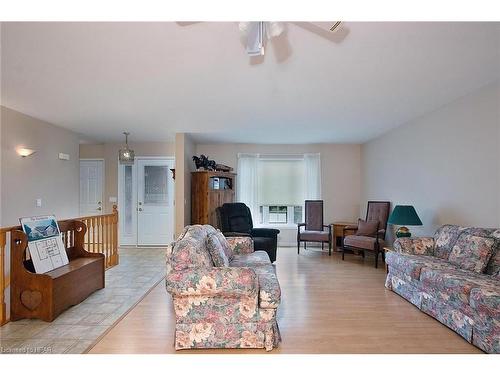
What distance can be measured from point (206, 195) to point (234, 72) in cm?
288

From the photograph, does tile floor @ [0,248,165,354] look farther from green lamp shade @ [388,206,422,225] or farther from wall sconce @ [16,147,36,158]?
green lamp shade @ [388,206,422,225]

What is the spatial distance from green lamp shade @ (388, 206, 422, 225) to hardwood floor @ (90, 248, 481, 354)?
891mm

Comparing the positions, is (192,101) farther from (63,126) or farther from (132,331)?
(63,126)

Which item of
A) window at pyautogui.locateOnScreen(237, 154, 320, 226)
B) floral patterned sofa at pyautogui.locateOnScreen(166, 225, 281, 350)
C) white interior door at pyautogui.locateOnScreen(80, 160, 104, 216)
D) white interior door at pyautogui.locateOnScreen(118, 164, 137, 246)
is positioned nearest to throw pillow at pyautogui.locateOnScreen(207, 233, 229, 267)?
floral patterned sofa at pyautogui.locateOnScreen(166, 225, 281, 350)

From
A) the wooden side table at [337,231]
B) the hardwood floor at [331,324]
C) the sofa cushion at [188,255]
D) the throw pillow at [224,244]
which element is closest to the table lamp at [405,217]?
the hardwood floor at [331,324]

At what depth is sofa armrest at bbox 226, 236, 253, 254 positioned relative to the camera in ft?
11.8

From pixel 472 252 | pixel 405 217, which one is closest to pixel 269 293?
pixel 472 252

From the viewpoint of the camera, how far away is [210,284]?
6.77ft

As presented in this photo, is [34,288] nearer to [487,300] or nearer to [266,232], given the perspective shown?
[266,232]

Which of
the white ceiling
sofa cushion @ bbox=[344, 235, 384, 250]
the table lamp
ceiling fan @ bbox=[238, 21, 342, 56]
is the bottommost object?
sofa cushion @ bbox=[344, 235, 384, 250]

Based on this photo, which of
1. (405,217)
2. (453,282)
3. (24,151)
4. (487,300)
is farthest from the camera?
(24,151)

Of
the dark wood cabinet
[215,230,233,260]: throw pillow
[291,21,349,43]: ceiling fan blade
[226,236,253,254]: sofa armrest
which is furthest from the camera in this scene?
the dark wood cabinet
